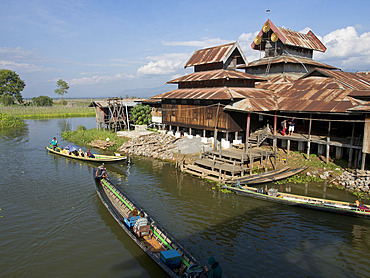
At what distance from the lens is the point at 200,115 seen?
99.5ft

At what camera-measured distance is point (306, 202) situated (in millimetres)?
17016

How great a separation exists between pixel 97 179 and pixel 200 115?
1453 cm

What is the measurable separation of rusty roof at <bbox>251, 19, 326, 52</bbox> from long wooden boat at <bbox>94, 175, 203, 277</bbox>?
3237 cm

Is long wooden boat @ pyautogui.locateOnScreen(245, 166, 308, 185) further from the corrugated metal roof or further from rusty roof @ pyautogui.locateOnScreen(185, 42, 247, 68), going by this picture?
the corrugated metal roof

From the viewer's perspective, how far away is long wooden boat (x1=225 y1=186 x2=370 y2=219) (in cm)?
1555

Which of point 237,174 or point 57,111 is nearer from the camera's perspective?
point 237,174

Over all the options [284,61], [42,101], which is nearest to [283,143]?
[284,61]

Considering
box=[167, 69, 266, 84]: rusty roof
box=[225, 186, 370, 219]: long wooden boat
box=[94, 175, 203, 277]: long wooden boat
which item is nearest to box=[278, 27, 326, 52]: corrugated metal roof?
box=[167, 69, 266, 84]: rusty roof

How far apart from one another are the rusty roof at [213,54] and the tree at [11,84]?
281 feet

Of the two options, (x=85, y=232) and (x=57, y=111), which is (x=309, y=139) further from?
(x=57, y=111)

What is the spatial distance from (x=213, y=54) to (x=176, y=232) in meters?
24.5

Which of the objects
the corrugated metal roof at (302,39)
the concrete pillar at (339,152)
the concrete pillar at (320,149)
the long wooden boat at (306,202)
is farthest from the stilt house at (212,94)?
the corrugated metal roof at (302,39)

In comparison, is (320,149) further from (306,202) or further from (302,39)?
(302,39)

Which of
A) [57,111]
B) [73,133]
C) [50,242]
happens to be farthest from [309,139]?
[57,111]
